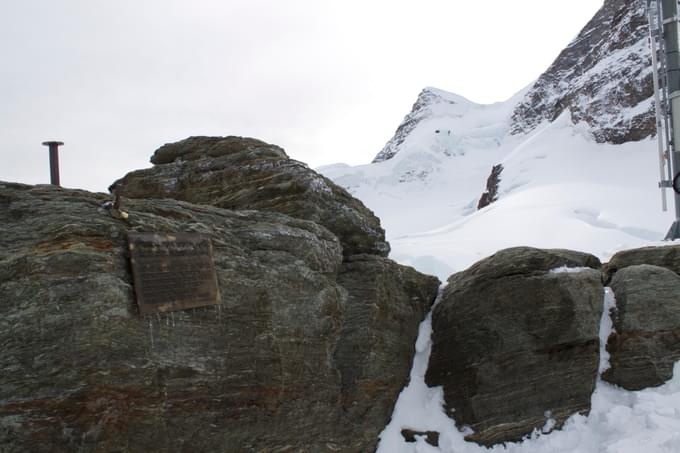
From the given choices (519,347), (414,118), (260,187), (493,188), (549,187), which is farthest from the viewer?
(414,118)

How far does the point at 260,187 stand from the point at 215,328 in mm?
2816

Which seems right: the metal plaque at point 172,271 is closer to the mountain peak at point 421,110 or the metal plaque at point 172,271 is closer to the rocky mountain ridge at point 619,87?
the rocky mountain ridge at point 619,87

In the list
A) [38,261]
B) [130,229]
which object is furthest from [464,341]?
[38,261]

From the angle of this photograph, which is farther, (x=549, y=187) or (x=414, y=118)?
(x=414, y=118)

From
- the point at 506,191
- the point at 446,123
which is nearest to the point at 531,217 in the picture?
the point at 506,191

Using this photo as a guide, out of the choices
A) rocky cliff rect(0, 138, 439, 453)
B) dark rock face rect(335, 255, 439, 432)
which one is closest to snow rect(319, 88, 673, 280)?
dark rock face rect(335, 255, 439, 432)

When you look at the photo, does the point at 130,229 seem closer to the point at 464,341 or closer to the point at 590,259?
the point at 464,341

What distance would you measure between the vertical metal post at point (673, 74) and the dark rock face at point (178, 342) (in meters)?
5.50

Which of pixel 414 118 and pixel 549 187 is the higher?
pixel 414 118

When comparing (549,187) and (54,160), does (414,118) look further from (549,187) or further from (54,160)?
(54,160)

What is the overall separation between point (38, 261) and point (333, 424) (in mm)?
3594

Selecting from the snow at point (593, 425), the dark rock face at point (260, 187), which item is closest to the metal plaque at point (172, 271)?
the dark rock face at point (260, 187)

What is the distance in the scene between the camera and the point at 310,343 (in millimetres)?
6590

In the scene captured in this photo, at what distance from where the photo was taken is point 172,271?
559cm
